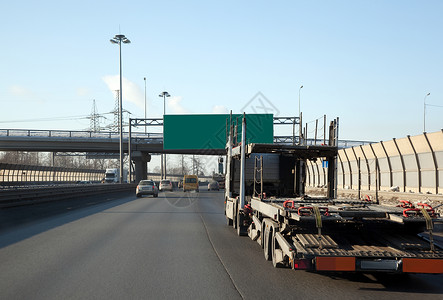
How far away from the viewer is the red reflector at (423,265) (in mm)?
6730

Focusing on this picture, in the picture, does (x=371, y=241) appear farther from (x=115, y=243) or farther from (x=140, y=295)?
(x=115, y=243)

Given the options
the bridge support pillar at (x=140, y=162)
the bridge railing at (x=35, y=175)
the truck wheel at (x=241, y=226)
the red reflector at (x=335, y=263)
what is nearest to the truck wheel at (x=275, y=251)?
the red reflector at (x=335, y=263)

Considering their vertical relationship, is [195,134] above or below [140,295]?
above

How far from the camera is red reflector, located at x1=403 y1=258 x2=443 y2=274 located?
6.73 metres

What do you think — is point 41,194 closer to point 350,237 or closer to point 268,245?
point 268,245

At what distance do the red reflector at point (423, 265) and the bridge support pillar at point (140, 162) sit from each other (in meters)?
55.1

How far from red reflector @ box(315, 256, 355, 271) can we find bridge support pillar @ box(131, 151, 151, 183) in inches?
2159

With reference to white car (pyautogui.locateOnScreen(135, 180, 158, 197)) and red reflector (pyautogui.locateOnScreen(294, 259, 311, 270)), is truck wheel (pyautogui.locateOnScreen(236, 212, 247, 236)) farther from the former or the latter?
white car (pyautogui.locateOnScreen(135, 180, 158, 197))

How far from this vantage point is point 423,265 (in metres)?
6.75

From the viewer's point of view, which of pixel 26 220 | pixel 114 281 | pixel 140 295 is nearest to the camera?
pixel 140 295

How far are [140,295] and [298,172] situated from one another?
7.88m

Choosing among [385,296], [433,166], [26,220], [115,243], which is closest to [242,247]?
[115,243]

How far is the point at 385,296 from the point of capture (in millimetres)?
6512

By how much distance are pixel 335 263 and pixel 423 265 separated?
48.4 inches
